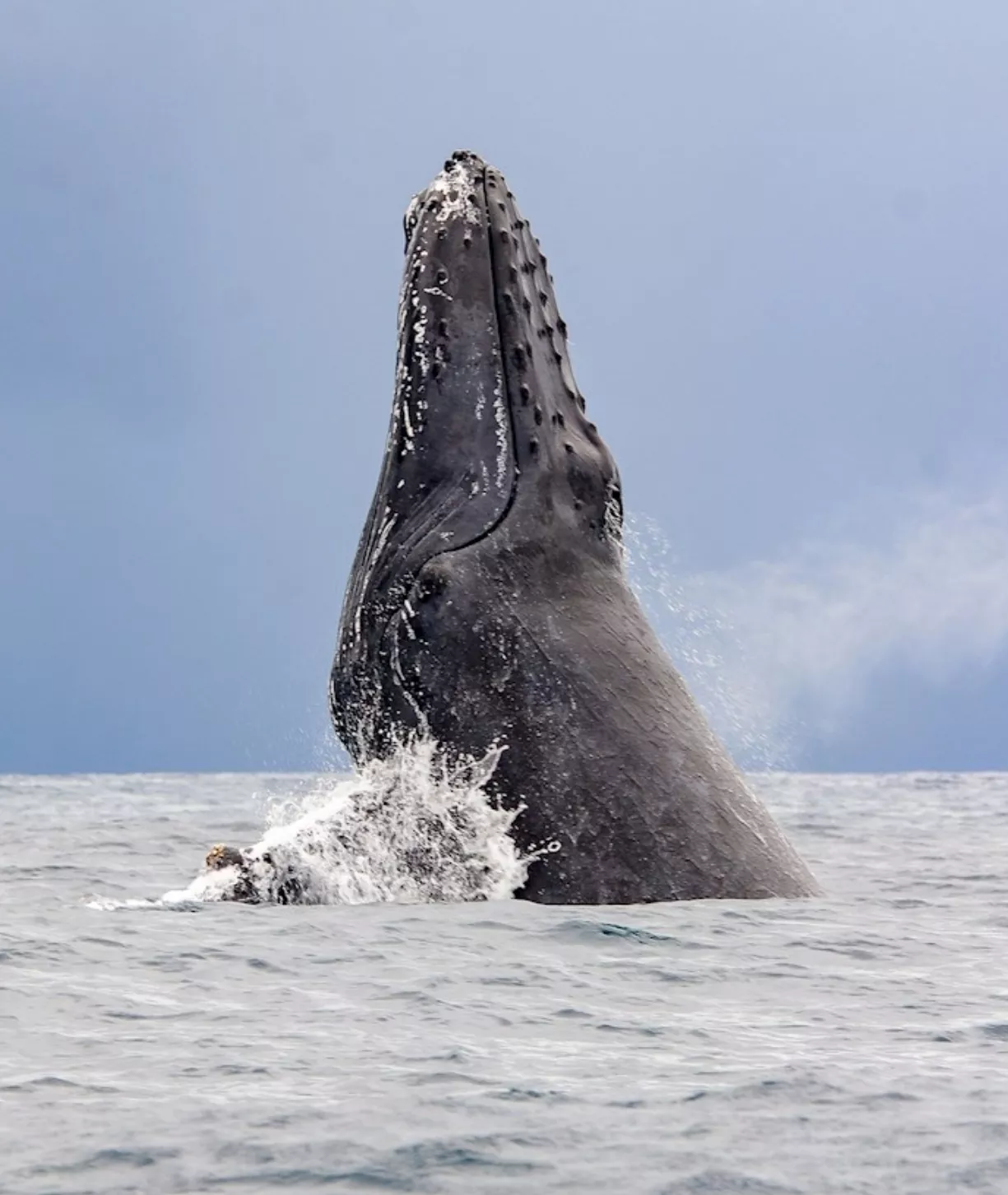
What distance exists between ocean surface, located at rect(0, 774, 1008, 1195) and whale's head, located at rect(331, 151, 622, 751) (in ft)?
4.69

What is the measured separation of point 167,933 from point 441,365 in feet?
10.7

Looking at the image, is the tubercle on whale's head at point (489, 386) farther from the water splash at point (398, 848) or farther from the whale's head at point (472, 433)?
the water splash at point (398, 848)

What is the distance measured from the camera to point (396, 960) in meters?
7.38

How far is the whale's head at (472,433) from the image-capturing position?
9.27 meters

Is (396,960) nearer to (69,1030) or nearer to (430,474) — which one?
(69,1030)

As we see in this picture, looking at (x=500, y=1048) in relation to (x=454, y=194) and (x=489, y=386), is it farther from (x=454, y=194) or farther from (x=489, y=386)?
(x=454, y=194)

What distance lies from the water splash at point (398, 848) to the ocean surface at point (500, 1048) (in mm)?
115

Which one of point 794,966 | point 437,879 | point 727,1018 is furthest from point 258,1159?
point 437,879

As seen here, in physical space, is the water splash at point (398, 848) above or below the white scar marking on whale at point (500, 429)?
below

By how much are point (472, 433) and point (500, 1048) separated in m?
4.23

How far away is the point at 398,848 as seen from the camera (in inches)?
345

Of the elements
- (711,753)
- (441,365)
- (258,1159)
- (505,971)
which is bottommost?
(258,1159)

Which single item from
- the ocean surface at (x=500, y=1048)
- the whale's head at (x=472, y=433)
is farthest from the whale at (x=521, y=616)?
the ocean surface at (x=500, y=1048)

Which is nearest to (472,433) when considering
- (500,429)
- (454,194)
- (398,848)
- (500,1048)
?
(500,429)
